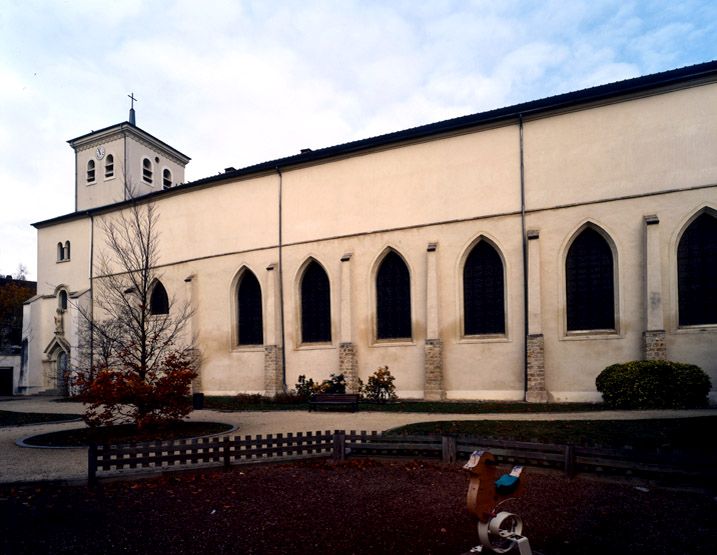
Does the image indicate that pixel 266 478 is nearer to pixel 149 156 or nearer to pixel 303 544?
pixel 303 544

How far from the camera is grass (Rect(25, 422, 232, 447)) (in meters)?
12.2

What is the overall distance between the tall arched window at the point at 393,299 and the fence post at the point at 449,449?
525 inches

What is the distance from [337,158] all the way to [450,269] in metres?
7.85

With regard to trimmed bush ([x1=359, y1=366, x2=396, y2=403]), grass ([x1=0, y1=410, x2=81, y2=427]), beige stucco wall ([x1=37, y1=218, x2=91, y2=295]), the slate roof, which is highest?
the slate roof

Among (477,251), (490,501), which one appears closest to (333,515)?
(490,501)

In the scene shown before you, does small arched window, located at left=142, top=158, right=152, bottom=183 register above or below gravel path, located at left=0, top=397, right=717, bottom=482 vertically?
above

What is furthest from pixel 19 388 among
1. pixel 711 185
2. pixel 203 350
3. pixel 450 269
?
pixel 711 185

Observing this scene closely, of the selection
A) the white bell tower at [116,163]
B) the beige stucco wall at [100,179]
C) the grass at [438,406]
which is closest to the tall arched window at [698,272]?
the grass at [438,406]

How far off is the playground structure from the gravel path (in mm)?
6955

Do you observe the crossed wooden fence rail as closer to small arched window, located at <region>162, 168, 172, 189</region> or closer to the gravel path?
the gravel path

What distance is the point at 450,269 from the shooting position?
863 inches

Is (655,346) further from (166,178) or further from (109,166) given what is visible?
(109,166)

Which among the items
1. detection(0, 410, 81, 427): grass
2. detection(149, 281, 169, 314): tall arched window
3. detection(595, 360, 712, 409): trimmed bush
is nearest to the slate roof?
detection(149, 281, 169, 314): tall arched window

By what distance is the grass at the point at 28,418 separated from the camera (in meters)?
17.1
